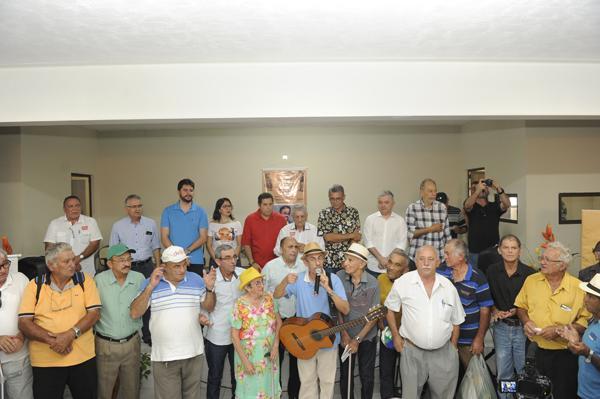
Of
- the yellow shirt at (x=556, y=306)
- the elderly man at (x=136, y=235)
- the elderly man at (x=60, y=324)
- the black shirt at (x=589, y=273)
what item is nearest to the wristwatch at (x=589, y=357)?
the yellow shirt at (x=556, y=306)

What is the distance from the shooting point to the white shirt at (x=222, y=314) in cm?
401

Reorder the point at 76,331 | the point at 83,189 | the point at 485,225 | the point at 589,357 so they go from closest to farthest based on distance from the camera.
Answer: the point at 589,357, the point at 76,331, the point at 485,225, the point at 83,189

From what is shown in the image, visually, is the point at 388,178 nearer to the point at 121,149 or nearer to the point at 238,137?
the point at 238,137

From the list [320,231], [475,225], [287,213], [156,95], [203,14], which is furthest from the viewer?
[287,213]

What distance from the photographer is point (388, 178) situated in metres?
9.13

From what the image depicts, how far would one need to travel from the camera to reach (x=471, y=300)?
3969 mm

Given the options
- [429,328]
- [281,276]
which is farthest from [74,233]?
[429,328]

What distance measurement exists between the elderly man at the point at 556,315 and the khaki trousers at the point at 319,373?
57.4 inches

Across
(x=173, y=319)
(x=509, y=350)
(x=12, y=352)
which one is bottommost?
(x=509, y=350)

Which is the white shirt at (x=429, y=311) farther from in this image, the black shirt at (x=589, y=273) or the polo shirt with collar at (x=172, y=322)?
the polo shirt with collar at (x=172, y=322)

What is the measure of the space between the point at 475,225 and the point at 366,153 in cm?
300

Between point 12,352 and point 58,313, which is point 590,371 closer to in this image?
point 58,313

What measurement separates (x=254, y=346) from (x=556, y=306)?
2.19 metres

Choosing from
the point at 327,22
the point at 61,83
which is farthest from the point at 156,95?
the point at 327,22
